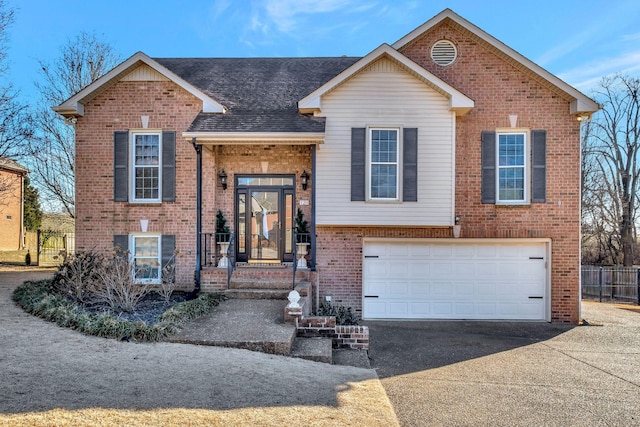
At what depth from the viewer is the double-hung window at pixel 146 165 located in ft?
32.7

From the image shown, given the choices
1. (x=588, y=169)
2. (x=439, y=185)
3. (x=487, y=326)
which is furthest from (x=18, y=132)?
(x=588, y=169)

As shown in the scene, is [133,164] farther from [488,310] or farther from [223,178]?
[488,310]

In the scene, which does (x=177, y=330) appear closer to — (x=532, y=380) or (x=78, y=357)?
(x=78, y=357)

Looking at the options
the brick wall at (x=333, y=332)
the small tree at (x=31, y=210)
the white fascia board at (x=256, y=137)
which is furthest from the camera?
the small tree at (x=31, y=210)

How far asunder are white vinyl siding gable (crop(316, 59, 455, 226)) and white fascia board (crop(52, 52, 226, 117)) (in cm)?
300

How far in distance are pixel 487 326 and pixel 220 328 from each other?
644 centimetres

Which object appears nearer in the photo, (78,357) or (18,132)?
(78,357)

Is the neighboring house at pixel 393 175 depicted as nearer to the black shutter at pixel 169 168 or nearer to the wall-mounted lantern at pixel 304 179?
the black shutter at pixel 169 168

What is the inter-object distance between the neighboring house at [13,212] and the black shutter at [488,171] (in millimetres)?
25137

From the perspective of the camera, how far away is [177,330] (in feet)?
20.6

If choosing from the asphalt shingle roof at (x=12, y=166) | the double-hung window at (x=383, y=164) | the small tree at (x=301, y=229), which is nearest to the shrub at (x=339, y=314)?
the small tree at (x=301, y=229)

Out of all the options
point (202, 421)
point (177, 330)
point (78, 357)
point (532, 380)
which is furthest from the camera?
point (177, 330)

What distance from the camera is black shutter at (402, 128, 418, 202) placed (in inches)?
367

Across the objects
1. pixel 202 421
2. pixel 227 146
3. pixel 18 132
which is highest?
→ pixel 18 132
